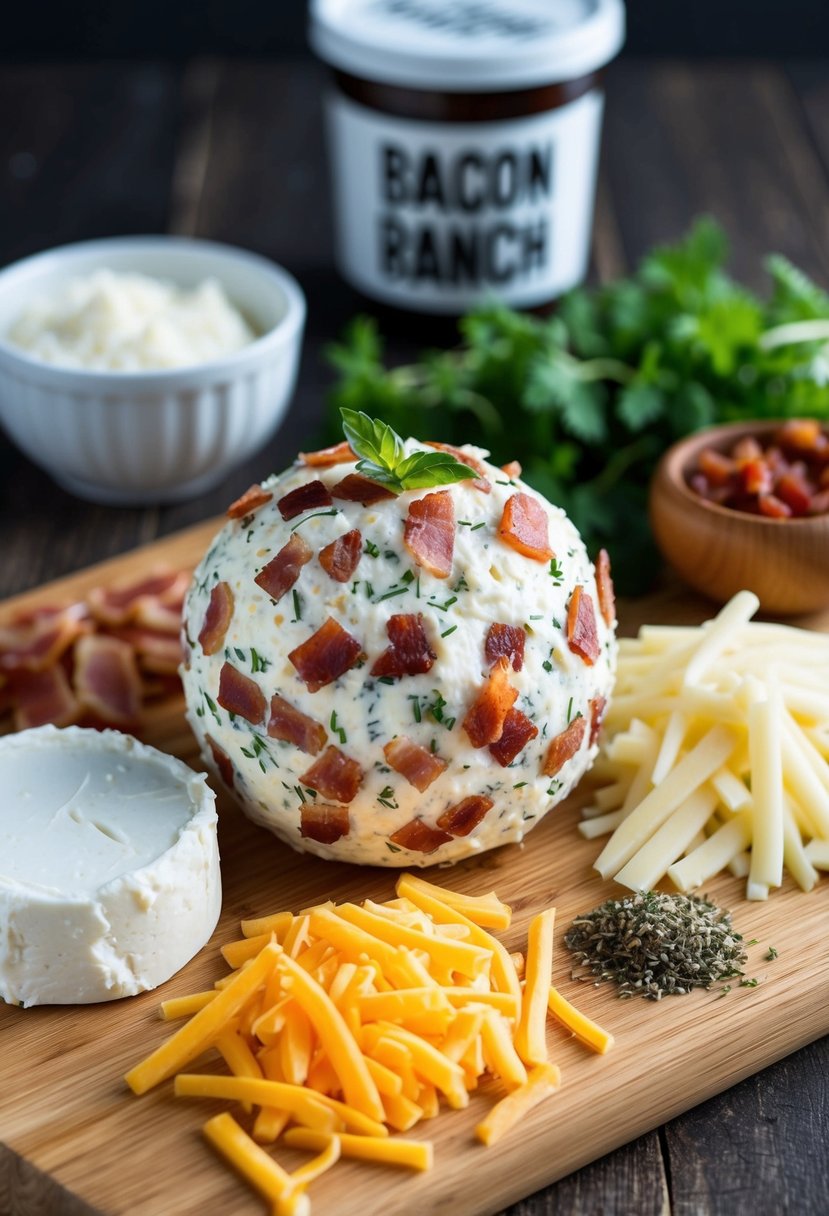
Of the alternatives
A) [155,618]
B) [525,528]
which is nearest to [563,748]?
[525,528]

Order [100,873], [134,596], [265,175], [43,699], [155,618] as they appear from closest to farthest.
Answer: [100,873] < [43,699] < [155,618] < [134,596] < [265,175]

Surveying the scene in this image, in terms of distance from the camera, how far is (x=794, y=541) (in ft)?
14.7

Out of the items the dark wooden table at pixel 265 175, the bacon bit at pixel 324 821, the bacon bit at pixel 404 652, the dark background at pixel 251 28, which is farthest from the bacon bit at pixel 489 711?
the dark background at pixel 251 28

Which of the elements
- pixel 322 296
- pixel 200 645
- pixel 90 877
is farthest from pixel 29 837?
pixel 322 296

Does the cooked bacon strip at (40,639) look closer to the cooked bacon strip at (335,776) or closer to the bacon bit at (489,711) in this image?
the cooked bacon strip at (335,776)

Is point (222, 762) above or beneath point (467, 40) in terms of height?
beneath

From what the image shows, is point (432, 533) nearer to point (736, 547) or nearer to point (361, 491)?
point (361, 491)

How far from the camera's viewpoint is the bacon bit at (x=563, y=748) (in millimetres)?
3578

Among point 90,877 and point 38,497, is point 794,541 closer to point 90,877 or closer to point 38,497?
point 90,877

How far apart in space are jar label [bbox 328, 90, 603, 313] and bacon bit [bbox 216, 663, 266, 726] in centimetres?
302

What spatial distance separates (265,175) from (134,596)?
4152 millimetres

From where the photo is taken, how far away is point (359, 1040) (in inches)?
122

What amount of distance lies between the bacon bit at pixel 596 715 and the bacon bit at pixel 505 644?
313mm

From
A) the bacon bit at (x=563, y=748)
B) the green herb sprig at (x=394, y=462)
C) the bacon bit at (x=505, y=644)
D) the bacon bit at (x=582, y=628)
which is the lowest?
the bacon bit at (x=563, y=748)
